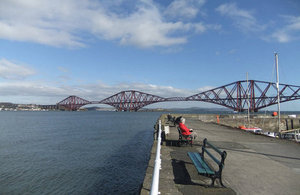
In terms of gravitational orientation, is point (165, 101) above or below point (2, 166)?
above

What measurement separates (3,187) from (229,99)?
358 feet

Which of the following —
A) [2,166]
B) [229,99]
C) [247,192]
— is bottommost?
[2,166]

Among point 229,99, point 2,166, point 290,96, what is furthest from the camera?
point 229,99

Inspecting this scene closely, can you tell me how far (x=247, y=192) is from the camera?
4172 millimetres

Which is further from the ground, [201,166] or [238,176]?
[201,166]

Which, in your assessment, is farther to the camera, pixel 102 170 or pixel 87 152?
pixel 87 152

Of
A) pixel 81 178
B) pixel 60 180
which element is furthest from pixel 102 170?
pixel 60 180

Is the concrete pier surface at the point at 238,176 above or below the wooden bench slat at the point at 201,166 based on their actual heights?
below

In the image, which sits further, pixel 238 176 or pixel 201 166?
pixel 238 176

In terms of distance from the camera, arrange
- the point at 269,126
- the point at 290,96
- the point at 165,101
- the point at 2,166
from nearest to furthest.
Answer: the point at 2,166, the point at 269,126, the point at 290,96, the point at 165,101

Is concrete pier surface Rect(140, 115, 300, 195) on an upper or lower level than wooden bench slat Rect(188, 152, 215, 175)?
Answer: lower

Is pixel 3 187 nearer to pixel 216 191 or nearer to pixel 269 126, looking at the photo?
pixel 216 191

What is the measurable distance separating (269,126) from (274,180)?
3243cm

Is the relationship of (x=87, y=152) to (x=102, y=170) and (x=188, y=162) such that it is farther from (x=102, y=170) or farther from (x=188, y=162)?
Result: (x=188, y=162)
